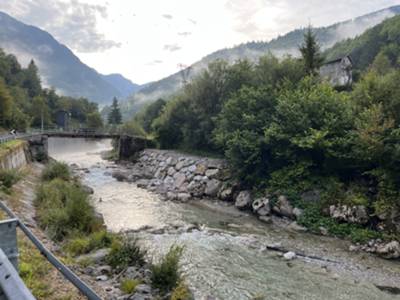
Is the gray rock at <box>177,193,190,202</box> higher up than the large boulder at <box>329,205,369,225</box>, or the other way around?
the large boulder at <box>329,205,369,225</box>

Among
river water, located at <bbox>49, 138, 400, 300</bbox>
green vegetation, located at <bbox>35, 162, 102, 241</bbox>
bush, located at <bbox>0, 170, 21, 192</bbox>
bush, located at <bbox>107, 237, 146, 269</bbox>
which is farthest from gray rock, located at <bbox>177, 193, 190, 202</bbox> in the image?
bush, located at <bbox>107, 237, 146, 269</bbox>

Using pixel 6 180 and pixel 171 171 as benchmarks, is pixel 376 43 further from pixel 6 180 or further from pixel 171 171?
pixel 6 180

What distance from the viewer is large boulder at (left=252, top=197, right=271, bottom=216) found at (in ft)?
63.4

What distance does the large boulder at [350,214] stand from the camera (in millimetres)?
15834

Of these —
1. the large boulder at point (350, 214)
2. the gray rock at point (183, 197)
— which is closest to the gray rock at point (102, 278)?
the large boulder at point (350, 214)

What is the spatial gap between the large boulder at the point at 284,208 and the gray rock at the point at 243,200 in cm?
221

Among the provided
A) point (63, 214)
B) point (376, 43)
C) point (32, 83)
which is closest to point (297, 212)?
point (63, 214)

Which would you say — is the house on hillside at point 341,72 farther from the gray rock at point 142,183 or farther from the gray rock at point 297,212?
the gray rock at point 297,212

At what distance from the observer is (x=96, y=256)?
9.65 m

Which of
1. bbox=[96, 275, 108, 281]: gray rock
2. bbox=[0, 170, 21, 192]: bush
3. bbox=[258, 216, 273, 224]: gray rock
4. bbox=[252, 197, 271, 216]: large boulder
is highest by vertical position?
bbox=[0, 170, 21, 192]: bush

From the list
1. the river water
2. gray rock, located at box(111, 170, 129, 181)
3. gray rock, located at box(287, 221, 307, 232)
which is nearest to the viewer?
the river water

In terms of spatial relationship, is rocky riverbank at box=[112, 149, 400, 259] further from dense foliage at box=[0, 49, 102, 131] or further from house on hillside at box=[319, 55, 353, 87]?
house on hillside at box=[319, 55, 353, 87]

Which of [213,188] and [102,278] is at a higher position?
[102,278]

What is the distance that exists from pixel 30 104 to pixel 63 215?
190 feet
